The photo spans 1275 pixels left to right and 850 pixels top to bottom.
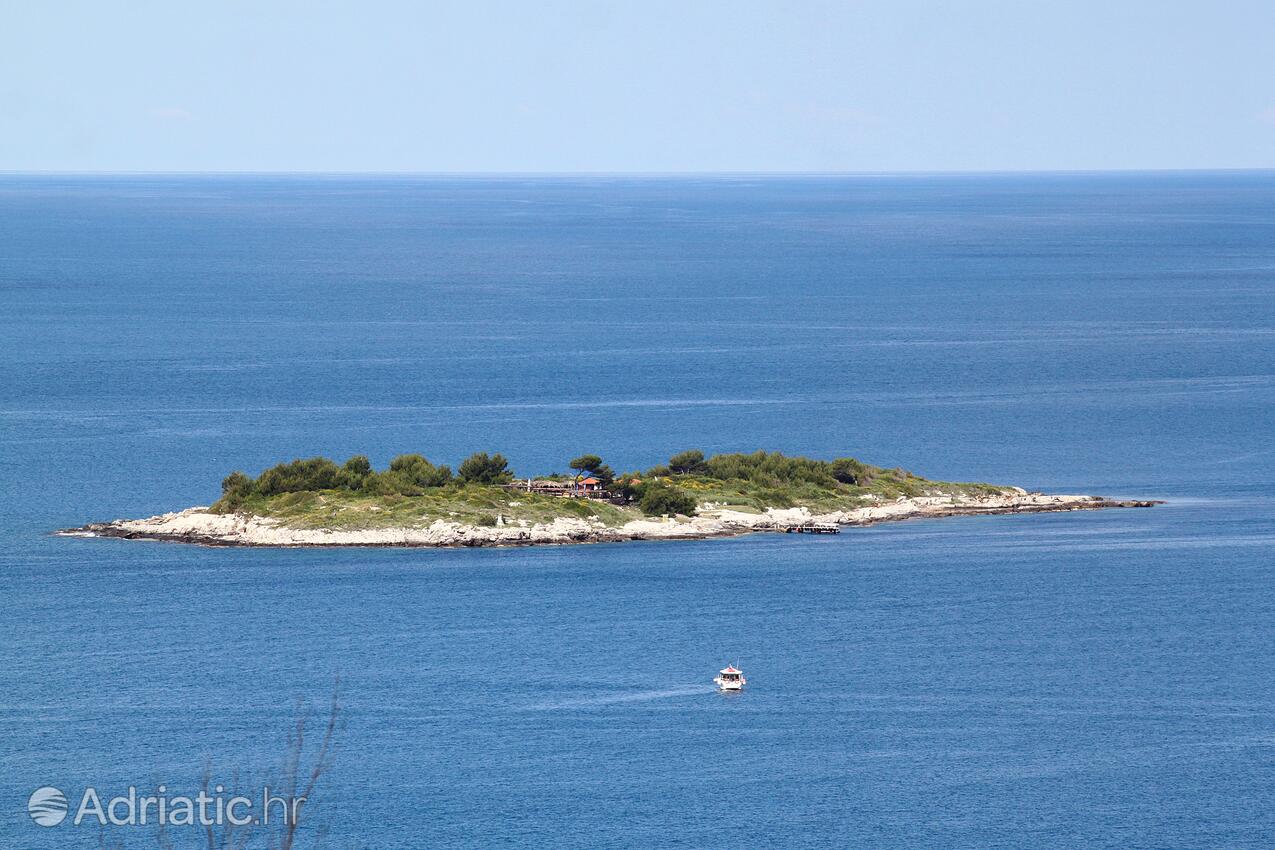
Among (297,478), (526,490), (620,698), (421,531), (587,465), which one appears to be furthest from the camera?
(587,465)

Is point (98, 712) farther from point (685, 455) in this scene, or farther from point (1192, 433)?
point (1192, 433)

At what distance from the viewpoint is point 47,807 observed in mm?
50438

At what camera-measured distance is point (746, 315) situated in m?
159

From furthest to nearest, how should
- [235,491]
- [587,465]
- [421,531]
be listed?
[587,465] → [235,491] → [421,531]

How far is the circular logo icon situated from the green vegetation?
94.4ft

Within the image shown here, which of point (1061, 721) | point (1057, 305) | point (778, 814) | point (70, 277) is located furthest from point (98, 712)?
point (70, 277)

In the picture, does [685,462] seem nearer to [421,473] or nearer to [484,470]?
[484,470]

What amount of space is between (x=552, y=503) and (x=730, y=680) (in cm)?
2224

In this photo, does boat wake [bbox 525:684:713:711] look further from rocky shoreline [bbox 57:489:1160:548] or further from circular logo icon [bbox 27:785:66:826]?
rocky shoreline [bbox 57:489:1160:548]

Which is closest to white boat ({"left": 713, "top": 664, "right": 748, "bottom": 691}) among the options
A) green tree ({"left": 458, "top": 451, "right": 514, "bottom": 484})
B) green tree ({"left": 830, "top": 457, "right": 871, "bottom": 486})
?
green tree ({"left": 458, "top": 451, "right": 514, "bottom": 484})

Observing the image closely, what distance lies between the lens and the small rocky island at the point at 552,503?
79125mm

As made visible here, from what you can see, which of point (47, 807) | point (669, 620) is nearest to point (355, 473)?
point (669, 620)

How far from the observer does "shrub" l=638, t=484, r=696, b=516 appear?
82.2m

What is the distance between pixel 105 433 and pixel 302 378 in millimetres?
22478
